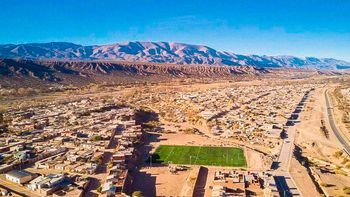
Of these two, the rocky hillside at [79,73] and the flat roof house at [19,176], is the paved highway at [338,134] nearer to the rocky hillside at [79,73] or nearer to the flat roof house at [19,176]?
the flat roof house at [19,176]

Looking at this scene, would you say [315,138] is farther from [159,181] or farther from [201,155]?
[159,181]

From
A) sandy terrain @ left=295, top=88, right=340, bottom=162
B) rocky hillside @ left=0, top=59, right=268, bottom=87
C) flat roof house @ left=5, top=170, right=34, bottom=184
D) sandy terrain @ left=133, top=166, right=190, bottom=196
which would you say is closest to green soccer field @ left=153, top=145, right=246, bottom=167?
sandy terrain @ left=133, top=166, right=190, bottom=196

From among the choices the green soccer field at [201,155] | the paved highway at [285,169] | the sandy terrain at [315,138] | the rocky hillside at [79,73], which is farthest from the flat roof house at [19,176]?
the rocky hillside at [79,73]

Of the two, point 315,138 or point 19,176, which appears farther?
point 315,138

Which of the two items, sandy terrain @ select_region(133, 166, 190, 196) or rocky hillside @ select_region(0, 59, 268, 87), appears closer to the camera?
sandy terrain @ select_region(133, 166, 190, 196)

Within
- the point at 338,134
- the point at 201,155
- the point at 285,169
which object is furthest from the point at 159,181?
the point at 338,134

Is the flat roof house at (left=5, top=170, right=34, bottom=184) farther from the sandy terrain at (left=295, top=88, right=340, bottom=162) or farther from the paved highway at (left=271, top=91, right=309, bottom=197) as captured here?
the sandy terrain at (left=295, top=88, right=340, bottom=162)

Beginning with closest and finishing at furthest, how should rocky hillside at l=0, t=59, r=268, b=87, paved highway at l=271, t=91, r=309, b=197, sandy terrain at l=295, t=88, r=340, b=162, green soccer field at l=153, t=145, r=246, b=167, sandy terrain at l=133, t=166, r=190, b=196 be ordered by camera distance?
sandy terrain at l=133, t=166, r=190, b=196, paved highway at l=271, t=91, r=309, b=197, green soccer field at l=153, t=145, r=246, b=167, sandy terrain at l=295, t=88, r=340, b=162, rocky hillside at l=0, t=59, r=268, b=87

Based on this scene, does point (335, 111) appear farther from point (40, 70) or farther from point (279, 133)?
point (40, 70)

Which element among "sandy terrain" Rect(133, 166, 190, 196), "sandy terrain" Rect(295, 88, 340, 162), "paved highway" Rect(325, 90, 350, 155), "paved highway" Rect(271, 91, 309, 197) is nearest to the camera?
"sandy terrain" Rect(133, 166, 190, 196)
